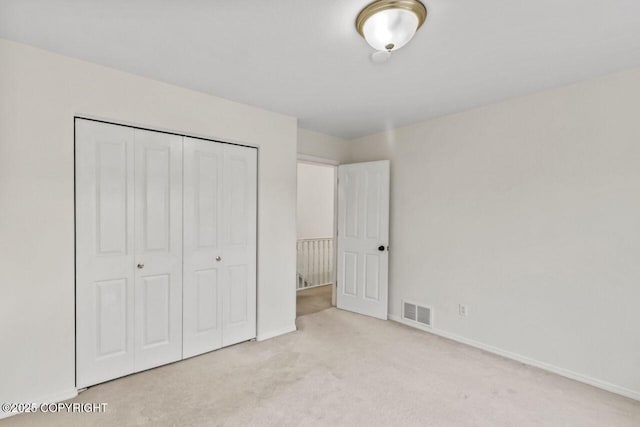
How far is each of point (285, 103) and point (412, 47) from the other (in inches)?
54.9

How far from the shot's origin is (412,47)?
1.97 metres

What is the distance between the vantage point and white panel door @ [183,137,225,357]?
9.03 feet

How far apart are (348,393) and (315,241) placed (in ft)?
12.1

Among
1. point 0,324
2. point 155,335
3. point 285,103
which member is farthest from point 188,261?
point 285,103

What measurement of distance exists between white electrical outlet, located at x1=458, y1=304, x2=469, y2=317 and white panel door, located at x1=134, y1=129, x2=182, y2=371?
2.78 m

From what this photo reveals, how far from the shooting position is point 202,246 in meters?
2.85

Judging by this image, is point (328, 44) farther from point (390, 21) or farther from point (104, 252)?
point (104, 252)

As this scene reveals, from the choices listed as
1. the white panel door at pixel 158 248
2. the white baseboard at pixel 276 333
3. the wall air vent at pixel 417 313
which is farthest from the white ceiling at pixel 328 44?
the white baseboard at pixel 276 333

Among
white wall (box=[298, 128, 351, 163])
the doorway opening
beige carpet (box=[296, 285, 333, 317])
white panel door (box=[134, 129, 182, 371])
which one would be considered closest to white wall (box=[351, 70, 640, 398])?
white wall (box=[298, 128, 351, 163])

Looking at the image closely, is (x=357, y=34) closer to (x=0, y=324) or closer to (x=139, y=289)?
(x=139, y=289)

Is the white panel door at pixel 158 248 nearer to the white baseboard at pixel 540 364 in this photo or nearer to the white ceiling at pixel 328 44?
the white ceiling at pixel 328 44

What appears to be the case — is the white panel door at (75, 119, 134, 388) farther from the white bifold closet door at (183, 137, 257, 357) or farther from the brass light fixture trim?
the brass light fixture trim

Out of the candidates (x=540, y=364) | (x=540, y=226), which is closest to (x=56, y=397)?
(x=540, y=364)

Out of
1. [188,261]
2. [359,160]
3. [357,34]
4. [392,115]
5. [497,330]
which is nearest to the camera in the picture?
[357,34]
